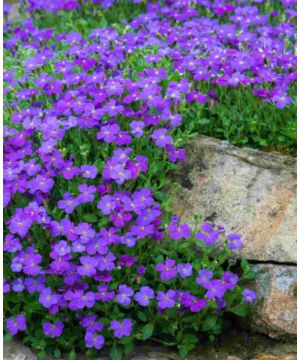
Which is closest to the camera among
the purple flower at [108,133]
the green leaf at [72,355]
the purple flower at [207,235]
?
the green leaf at [72,355]

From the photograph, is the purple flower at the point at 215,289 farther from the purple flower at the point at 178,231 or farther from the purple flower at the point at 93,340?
the purple flower at the point at 93,340

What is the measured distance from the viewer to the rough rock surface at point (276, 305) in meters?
3.48

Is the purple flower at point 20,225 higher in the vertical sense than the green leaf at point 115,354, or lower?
higher

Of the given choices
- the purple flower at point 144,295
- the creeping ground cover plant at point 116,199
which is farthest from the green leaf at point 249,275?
the purple flower at point 144,295

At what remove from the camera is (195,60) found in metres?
4.36

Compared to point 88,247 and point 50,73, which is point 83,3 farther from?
point 88,247

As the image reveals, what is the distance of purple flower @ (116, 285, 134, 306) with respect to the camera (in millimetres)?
3283

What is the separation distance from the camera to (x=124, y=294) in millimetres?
3297

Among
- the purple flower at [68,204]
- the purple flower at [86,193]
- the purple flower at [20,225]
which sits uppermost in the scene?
the purple flower at [86,193]

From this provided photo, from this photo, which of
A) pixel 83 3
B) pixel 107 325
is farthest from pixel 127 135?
pixel 83 3

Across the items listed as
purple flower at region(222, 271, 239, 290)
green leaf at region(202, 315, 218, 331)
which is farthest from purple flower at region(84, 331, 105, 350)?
purple flower at region(222, 271, 239, 290)

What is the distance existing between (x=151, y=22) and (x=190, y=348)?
2.84 m

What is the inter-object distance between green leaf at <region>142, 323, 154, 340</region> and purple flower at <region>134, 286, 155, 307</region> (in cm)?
14

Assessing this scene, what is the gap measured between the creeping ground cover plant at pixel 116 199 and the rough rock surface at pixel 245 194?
11 centimetres
